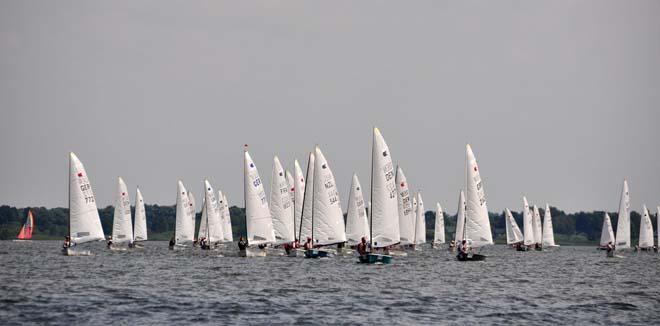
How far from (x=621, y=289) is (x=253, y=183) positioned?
36716 millimetres

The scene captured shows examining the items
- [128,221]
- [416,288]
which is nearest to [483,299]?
[416,288]

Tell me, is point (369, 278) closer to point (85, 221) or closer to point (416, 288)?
point (416, 288)

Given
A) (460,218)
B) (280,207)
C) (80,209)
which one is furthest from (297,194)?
(460,218)

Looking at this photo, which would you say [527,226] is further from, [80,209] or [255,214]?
[80,209]

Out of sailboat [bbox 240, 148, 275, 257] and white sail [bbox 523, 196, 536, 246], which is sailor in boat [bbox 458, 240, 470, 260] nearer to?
sailboat [bbox 240, 148, 275, 257]

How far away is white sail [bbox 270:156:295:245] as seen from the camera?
8912 centimetres

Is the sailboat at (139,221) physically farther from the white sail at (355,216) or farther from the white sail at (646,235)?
the white sail at (646,235)

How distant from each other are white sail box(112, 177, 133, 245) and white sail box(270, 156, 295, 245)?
1065 inches

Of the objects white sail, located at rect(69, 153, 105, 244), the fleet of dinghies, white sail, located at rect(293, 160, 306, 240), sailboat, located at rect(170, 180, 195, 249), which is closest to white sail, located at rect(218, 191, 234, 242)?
sailboat, located at rect(170, 180, 195, 249)

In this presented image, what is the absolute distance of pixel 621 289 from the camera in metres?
61.0

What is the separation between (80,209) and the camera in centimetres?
8900

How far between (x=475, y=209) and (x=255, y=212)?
19.0 meters

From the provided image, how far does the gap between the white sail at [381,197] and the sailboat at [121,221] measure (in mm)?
42743

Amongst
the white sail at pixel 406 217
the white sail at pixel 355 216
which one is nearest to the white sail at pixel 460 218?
the white sail at pixel 406 217
